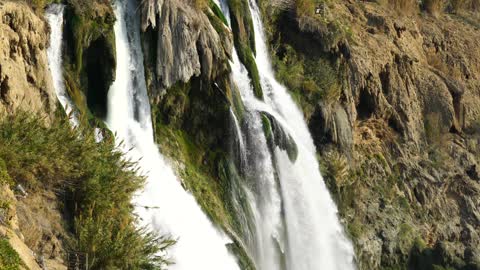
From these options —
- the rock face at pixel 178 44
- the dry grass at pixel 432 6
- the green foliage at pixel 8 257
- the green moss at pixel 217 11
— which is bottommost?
the green foliage at pixel 8 257

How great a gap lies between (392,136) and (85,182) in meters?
18.7

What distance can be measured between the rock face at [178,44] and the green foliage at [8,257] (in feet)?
→ 30.0

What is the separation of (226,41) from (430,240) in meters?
11.5

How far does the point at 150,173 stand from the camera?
14.6 m

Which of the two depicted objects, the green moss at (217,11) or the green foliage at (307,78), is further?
the green foliage at (307,78)

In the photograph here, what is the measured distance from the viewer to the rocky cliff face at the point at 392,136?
23078mm

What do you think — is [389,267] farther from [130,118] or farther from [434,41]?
[434,41]

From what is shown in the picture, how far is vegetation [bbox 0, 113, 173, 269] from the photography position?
9156 millimetres

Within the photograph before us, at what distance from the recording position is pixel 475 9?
4109cm

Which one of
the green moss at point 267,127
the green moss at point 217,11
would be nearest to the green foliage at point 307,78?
the green moss at point 217,11

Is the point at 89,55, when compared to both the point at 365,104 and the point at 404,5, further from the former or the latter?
the point at 404,5

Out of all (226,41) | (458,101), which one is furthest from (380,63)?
(226,41)

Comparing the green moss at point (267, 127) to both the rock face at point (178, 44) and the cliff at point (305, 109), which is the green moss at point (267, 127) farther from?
the rock face at point (178, 44)

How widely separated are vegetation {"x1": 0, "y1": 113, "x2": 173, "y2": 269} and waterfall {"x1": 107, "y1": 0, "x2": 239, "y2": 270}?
2469 mm
